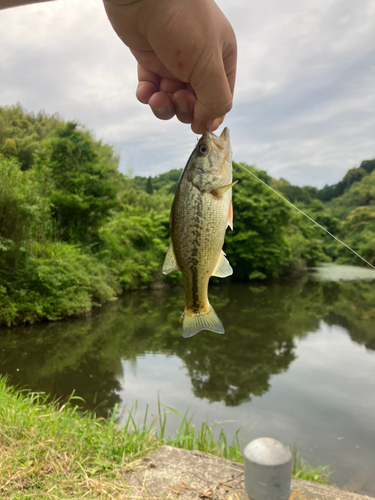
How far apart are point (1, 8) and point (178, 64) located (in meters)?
0.65

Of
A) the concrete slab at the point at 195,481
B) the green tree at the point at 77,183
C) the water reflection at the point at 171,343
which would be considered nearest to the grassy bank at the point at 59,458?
the concrete slab at the point at 195,481

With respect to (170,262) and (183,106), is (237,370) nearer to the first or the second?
(170,262)

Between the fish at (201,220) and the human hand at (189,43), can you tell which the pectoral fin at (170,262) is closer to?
the fish at (201,220)

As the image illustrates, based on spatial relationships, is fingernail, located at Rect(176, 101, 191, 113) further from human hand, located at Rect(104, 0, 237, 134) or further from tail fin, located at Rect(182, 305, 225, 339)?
tail fin, located at Rect(182, 305, 225, 339)

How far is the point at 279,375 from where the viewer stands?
30.1 ft

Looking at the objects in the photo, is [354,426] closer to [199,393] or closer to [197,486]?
[199,393]

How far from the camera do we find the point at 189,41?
4.20ft

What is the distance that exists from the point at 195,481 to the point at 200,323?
2.00 meters

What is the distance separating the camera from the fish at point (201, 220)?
149 centimetres

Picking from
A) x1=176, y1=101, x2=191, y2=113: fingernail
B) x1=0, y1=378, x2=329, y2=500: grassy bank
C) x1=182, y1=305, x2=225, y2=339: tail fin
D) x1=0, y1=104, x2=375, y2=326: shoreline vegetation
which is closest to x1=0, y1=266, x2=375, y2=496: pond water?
x1=0, y1=104, x2=375, y2=326: shoreline vegetation

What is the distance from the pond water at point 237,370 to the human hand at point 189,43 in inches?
156

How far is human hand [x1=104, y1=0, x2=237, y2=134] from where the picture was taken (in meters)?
1.25

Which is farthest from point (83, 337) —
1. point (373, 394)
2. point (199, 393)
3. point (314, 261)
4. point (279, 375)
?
point (314, 261)

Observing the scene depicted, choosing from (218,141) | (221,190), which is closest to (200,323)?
(221,190)
